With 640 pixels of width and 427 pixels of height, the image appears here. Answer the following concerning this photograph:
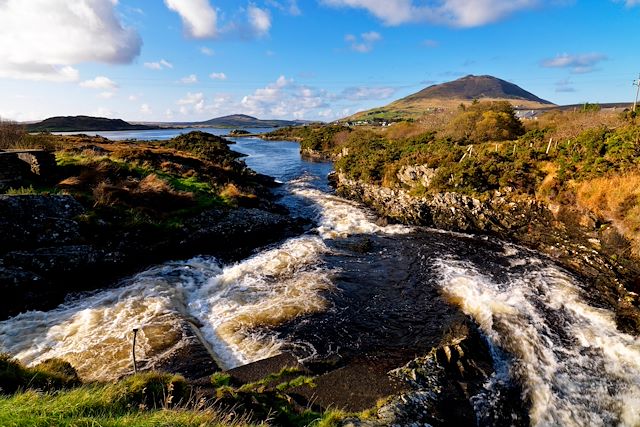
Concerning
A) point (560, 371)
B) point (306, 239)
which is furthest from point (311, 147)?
point (560, 371)

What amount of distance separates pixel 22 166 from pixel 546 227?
3286 centimetres

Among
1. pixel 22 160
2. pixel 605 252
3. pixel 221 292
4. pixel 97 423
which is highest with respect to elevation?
pixel 22 160

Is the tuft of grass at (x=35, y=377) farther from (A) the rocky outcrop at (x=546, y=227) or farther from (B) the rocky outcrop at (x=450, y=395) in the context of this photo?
(A) the rocky outcrop at (x=546, y=227)

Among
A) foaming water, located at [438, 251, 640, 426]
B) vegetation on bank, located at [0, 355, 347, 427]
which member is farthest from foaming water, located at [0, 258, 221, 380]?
foaming water, located at [438, 251, 640, 426]

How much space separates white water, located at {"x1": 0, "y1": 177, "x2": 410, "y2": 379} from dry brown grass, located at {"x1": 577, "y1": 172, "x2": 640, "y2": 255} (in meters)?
16.3

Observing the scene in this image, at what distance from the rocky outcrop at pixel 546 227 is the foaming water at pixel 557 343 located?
136cm

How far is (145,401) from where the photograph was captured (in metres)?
6.08

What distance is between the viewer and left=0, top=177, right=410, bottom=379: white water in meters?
10.5

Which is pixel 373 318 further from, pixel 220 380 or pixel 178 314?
pixel 178 314

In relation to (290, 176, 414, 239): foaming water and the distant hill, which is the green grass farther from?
the distant hill

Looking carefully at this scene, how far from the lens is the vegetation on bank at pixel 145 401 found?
4.07 meters

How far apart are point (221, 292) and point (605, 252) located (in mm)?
19626

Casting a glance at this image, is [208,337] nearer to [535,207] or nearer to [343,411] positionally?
[343,411]

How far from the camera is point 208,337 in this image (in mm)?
11719
